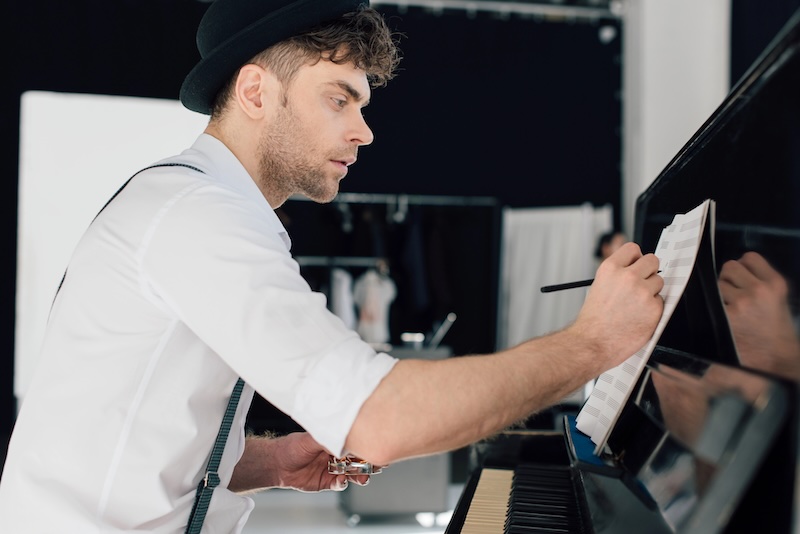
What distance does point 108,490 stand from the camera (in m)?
1.20

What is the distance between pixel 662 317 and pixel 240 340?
510 millimetres

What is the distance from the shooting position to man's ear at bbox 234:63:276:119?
1.43 meters

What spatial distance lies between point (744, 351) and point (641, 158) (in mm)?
5907

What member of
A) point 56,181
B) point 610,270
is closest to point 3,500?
point 610,270

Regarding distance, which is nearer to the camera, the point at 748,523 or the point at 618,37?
the point at 748,523

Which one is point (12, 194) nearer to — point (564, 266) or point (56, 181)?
point (56, 181)

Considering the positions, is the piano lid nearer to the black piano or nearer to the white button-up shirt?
the black piano

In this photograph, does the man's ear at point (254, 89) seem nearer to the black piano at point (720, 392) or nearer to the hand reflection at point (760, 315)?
the black piano at point (720, 392)

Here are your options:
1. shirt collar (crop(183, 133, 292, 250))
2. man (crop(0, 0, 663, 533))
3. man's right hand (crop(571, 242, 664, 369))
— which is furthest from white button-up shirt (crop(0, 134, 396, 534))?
man's right hand (crop(571, 242, 664, 369))

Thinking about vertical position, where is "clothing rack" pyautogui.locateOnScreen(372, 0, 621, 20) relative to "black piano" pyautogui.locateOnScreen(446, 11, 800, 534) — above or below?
above

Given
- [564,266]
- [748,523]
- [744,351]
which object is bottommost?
[564,266]

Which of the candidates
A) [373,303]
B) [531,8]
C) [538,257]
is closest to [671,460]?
[373,303]

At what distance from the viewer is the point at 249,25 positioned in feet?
4.57

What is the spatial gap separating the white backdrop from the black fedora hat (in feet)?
14.9
